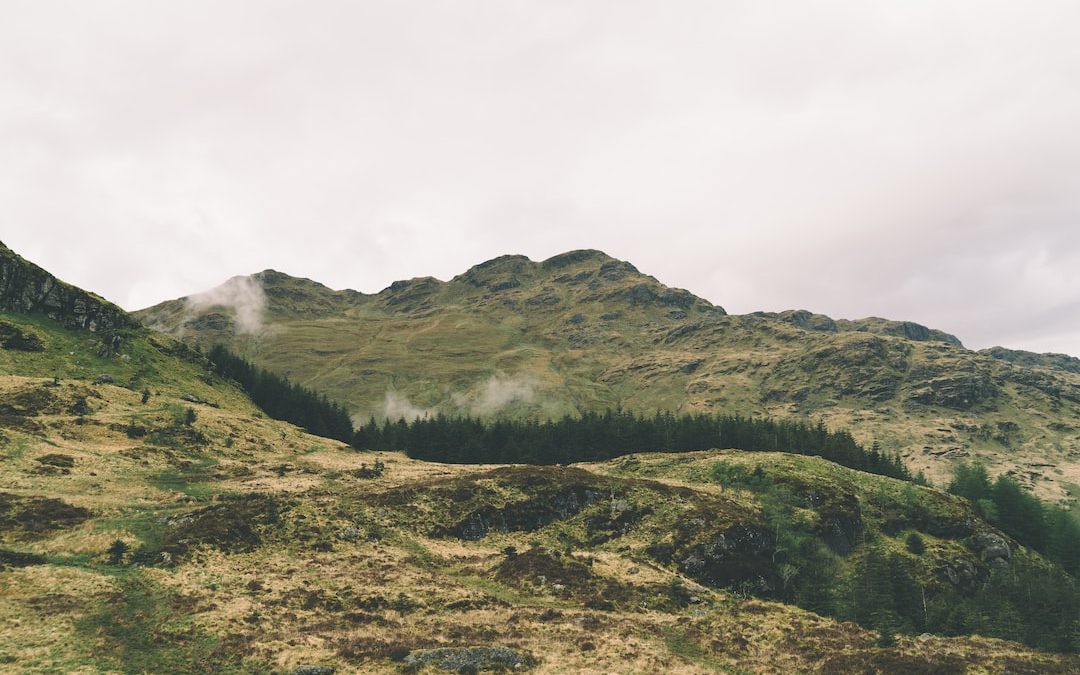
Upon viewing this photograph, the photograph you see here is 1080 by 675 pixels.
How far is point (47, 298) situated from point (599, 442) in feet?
449

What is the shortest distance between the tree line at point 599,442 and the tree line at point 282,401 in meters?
17.8

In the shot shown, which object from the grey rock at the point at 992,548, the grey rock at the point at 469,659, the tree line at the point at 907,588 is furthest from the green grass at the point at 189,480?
the grey rock at the point at 992,548

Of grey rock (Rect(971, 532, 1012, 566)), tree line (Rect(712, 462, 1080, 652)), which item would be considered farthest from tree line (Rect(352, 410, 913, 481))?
grey rock (Rect(971, 532, 1012, 566))

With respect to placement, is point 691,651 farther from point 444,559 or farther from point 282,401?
point 282,401

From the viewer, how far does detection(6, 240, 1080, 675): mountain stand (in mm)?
35875

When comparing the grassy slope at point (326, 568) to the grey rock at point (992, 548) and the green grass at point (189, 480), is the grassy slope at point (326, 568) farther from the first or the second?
the grey rock at point (992, 548)

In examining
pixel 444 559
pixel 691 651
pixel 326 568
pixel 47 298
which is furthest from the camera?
pixel 47 298

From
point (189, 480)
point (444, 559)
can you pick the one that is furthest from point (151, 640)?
point (189, 480)

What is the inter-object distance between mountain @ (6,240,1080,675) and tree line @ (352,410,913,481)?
72.3ft

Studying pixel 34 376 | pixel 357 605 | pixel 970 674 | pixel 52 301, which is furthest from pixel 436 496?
pixel 52 301

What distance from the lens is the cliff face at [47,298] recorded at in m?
121

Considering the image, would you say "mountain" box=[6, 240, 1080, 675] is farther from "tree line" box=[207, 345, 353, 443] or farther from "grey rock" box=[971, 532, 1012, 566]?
"tree line" box=[207, 345, 353, 443]

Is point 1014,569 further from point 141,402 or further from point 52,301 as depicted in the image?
point 52,301

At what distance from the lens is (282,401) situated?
14988 centimetres
